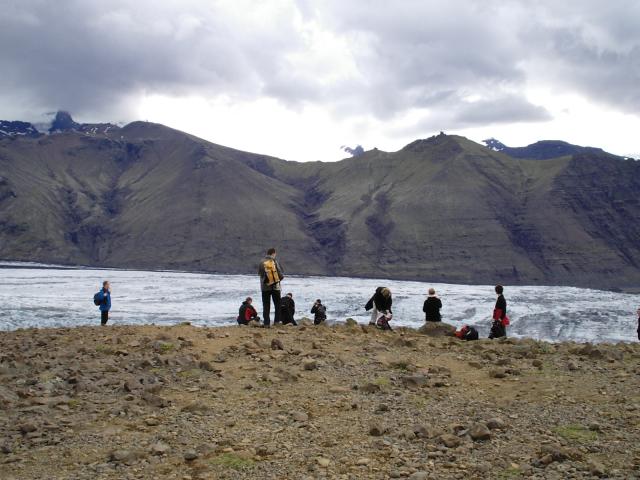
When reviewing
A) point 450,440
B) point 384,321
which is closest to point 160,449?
point 450,440

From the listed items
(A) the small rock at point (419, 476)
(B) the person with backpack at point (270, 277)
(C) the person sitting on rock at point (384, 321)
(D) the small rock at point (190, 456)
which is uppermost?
(B) the person with backpack at point (270, 277)

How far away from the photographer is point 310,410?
9.39 meters

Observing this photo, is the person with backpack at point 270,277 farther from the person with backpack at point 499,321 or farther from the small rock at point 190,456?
the small rock at point 190,456

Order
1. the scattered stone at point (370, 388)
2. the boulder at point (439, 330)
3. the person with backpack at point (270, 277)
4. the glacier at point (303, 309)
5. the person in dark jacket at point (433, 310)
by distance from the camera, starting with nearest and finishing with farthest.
Result: the scattered stone at point (370, 388) → the person with backpack at point (270, 277) → the boulder at point (439, 330) → the person in dark jacket at point (433, 310) → the glacier at point (303, 309)

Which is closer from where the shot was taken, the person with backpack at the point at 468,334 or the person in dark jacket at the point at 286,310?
the person with backpack at the point at 468,334

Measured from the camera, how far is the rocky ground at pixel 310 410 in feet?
23.6

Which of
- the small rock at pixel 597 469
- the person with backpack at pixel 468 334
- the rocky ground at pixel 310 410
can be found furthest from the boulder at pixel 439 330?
the small rock at pixel 597 469

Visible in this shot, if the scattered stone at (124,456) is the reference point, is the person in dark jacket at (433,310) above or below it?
above

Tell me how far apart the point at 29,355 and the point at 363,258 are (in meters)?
165

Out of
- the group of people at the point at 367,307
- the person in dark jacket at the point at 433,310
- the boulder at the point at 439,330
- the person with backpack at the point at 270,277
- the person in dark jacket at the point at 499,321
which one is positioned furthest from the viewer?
the person in dark jacket at the point at 433,310

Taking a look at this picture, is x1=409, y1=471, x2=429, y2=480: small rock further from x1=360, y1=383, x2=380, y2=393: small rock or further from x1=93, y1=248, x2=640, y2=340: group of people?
x1=93, y1=248, x2=640, y2=340: group of people

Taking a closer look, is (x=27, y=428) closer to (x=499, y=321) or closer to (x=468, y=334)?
(x=468, y=334)

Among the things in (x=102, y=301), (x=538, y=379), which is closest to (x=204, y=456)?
(x=538, y=379)

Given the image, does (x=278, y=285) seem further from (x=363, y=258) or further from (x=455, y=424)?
(x=363, y=258)
